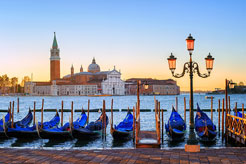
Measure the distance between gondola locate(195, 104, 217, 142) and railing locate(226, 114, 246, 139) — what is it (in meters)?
0.65

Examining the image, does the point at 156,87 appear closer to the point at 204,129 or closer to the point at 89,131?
the point at 89,131

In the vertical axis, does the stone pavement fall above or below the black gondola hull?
above

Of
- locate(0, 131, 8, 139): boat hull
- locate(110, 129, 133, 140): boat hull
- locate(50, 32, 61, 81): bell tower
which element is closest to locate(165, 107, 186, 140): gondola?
locate(110, 129, 133, 140): boat hull

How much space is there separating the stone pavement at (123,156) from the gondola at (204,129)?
4932 mm

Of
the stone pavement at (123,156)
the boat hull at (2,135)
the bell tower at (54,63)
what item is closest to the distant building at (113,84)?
the bell tower at (54,63)

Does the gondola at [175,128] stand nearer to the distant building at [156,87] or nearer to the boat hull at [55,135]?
the boat hull at [55,135]

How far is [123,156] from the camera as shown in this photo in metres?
5.64

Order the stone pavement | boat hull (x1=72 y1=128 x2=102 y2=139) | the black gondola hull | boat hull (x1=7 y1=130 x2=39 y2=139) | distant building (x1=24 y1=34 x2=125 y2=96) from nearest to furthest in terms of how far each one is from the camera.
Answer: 1. the stone pavement
2. the black gondola hull
3. boat hull (x1=72 y1=128 x2=102 y2=139)
4. boat hull (x1=7 y1=130 x2=39 y2=139)
5. distant building (x1=24 y1=34 x2=125 y2=96)

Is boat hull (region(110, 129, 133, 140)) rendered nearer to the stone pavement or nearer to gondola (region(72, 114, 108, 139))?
gondola (region(72, 114, 108, 139))

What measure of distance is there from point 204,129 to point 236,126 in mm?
1340

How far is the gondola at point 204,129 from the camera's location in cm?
1096

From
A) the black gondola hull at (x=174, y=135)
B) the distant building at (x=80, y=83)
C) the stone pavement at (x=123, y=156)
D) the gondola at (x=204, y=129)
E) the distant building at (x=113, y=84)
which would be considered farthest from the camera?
the distant building at (x=80, y=83)

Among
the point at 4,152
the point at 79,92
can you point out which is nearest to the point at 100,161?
the point at 4,152

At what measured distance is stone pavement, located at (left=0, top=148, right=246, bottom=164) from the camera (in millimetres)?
5266
